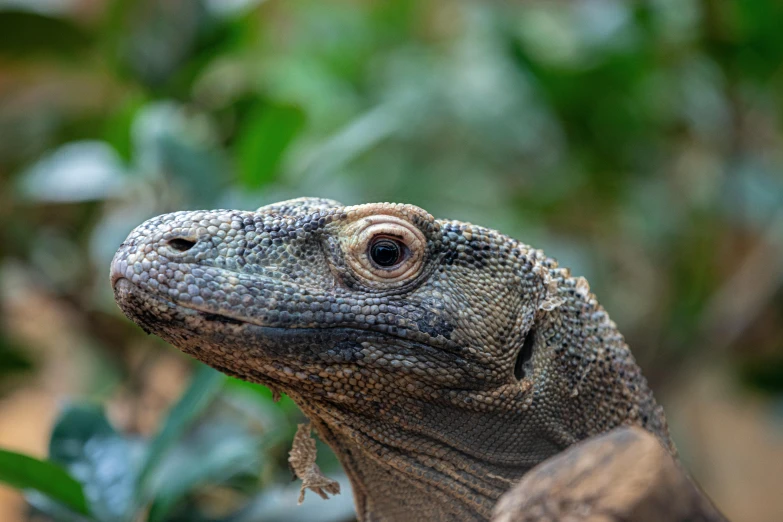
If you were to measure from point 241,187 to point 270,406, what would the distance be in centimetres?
111

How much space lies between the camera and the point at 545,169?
22.6 ft

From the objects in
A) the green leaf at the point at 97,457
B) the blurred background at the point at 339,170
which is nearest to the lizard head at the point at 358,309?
the blurred background at the point at 339,170

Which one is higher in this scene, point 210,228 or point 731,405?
point 731,405

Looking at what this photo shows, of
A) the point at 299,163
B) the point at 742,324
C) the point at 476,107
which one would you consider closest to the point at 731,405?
the point at 742,324

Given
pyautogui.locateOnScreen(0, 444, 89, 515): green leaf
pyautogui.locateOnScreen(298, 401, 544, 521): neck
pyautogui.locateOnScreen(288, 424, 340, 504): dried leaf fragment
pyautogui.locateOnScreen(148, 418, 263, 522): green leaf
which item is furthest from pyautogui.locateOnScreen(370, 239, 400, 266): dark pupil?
pyautogui.locateOnScreen(0, 444, 89, 515): green leaf

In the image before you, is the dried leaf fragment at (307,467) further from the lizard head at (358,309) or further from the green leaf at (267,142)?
the green leaf at (267,142)

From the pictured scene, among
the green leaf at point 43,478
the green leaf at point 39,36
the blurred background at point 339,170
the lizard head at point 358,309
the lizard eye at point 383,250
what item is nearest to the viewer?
the lizard head at point 358,309

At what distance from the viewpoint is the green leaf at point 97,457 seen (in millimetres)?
2717

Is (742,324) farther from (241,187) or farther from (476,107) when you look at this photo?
(241,187)

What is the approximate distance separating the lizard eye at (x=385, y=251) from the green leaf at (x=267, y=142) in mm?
1972

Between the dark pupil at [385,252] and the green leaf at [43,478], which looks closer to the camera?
the dark pupil at [385,252]

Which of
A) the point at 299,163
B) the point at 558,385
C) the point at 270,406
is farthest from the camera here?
the point at 299,163

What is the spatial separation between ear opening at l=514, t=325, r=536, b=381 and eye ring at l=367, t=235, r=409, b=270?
430 mm

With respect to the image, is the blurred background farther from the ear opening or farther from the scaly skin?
the ear opening
